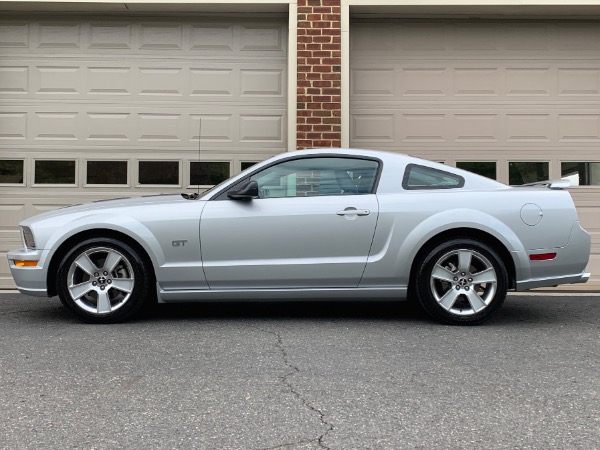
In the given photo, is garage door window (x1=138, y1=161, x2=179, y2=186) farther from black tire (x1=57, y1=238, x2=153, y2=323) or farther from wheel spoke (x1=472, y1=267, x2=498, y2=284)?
wheel spoke (x1=472, y1=267, x2=498, y2=284)

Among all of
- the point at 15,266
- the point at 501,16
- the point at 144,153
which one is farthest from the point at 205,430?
the point at 501,16

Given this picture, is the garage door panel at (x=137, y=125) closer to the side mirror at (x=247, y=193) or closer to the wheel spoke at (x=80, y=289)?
the side mirror at (x=247, y=193)

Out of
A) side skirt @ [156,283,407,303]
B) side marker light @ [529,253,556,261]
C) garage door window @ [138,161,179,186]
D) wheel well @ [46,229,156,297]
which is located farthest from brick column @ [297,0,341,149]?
side marker light @ [529,253,556,261]

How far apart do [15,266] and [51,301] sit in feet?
4.80

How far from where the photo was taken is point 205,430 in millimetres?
2969

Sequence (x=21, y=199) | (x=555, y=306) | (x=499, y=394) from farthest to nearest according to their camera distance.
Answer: (x=21, y=199) < (x=555, y=306) < (x=499, y=394)

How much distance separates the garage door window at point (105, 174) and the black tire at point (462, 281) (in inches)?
188

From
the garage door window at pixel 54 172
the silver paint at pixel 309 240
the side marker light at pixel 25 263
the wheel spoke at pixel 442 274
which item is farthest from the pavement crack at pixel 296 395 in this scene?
the garage door window at pixel 54 172

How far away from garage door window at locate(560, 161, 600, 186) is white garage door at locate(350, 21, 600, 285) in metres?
0.01

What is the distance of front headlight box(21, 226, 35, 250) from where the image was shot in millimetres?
5500

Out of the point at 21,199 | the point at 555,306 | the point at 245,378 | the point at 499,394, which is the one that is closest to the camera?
the point at 499,394

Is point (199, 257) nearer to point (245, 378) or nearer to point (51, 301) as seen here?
point (245, 378)

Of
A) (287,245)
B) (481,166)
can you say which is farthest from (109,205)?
(481,166)

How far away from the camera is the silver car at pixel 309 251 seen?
541cm
